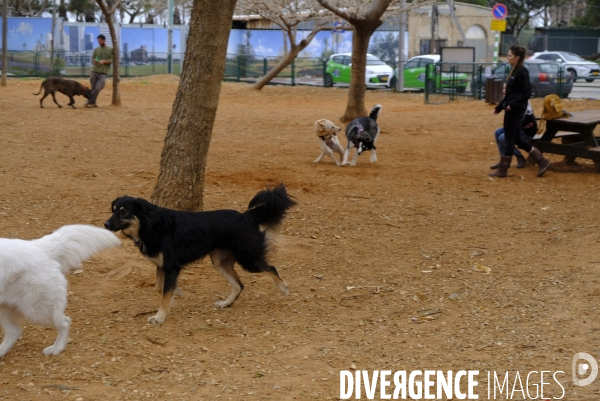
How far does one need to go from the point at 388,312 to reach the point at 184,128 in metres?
3.11

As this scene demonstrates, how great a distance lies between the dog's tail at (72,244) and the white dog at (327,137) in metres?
7.80

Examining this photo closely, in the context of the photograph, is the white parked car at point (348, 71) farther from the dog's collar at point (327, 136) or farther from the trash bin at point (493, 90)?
the dog's collar at point (327, 136)

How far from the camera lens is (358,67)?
19.0m

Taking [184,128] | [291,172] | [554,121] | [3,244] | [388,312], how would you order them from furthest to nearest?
1. [554,121]
2. [291,172]
3. [184,128]
4. [388,312]
5. [3,244]

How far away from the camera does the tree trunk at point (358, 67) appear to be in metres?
18.7

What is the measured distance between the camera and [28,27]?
50.2 meters

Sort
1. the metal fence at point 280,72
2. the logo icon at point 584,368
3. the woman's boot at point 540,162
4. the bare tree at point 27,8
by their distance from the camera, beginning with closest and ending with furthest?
the logo icon at point 584,368 → the woman's boot at point 540,162 → the metal fence at point 280,72 → the bare tree at point 27,8

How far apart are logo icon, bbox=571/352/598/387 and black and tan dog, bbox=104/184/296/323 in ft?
8.13

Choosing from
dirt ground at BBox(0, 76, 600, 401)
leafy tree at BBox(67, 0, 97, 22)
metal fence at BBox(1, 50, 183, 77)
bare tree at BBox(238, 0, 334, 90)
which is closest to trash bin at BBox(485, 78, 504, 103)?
bare tree at BBox(238, 0, 334, 90)

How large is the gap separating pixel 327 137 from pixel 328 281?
6095 mm

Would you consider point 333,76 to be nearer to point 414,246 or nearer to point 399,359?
point 414,246

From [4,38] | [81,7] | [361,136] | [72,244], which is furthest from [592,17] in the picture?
[72,244]

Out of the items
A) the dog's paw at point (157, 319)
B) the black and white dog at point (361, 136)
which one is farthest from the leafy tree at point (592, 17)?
the dog's paw at point (157, 319)

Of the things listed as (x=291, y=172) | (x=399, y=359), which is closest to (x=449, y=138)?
(x=291, y=172)
